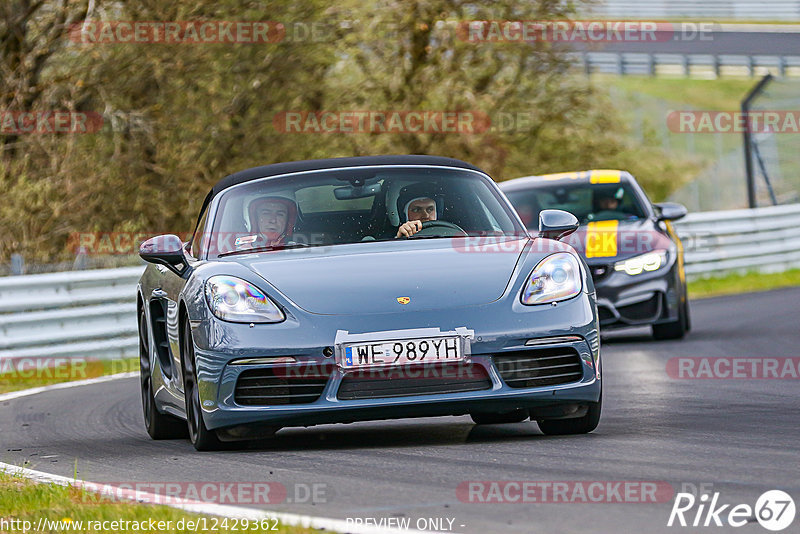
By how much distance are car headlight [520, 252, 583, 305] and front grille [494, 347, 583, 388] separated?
0.76 feet

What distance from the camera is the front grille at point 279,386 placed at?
21.9 ft

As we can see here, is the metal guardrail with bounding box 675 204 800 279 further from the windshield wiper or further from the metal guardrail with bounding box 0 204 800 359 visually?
the windshield wiper

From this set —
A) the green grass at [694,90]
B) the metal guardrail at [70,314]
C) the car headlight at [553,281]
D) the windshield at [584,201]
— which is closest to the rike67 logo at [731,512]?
the car headlight at [553,281]

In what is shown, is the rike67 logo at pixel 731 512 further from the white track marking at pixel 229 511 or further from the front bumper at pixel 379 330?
the front bumper at pixel 379 330

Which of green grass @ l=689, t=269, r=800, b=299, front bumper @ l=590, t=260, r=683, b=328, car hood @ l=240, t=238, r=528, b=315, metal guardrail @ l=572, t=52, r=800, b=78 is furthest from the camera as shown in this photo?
metal guardrail @ l=572, t=52, r=800, b=78

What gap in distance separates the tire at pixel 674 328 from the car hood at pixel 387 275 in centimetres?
662

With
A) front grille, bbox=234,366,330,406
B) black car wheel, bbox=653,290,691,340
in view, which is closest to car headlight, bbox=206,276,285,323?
front grille, bbox=234,366,330,406

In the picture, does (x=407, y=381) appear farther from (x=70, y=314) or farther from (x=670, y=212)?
(x=70, y=314)

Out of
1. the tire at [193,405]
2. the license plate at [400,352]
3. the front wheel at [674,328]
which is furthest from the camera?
the front wheel at [674,328]

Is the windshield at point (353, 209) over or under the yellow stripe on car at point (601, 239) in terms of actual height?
over

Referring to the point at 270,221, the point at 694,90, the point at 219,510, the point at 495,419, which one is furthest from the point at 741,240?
the point at 694,90

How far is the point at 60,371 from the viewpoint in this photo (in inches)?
595

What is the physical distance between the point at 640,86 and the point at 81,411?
74322 millimetres

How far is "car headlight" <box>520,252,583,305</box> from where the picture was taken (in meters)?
6.88
